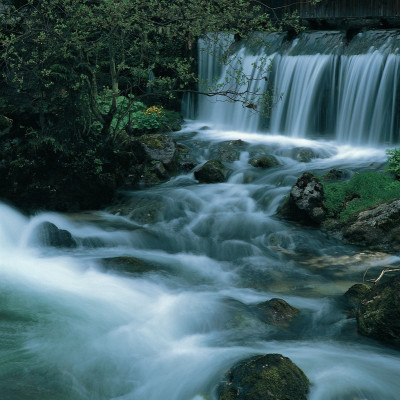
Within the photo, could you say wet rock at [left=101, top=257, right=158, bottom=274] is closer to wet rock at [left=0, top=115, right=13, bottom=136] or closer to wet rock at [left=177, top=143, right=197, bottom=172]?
wet rock at [left=0, top=115, right=13, bottom=136]

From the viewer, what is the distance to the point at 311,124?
49.7 feet

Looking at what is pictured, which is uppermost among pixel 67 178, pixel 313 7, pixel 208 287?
pixel 313 7

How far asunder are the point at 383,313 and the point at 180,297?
2688 millimetres

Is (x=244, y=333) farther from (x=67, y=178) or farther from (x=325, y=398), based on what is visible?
(x=67, y=178)

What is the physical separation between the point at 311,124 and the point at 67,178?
7.90 meters

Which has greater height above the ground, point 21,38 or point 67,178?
point 21,38

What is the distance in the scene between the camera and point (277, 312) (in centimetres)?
623

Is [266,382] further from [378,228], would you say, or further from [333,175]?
[333,175]

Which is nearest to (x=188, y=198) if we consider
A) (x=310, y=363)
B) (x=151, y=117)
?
(x=151, y=117)

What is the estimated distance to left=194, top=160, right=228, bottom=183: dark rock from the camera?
12047mm

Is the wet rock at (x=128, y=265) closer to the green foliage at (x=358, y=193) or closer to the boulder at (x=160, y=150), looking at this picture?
the green foliage at (x=358, y=193)

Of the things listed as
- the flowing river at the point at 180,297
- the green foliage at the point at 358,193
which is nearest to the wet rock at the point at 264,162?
the flowing river at the point at 180,297

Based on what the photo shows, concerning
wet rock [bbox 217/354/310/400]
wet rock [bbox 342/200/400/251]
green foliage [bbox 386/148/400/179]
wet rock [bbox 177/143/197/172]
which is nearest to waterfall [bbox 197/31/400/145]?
wet rock [bbox 177/143/197/172]

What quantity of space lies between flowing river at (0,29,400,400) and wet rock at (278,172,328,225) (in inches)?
11.6
